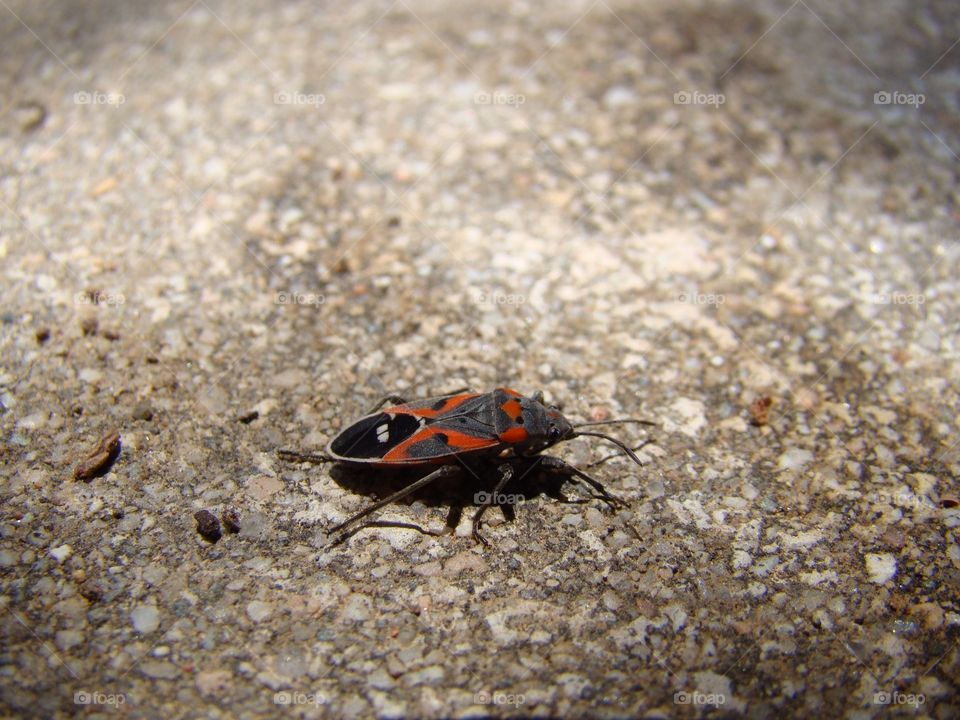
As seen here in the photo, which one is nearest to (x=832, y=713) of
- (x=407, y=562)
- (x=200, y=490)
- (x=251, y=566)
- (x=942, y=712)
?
(x=942, y=712)

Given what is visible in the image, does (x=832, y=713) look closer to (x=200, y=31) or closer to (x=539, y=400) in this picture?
(x=539, y=400)

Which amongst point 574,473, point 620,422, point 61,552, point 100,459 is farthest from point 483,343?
A: point 61,552

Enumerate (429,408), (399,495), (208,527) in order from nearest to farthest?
(208,527) → (399,495) → (429,408)

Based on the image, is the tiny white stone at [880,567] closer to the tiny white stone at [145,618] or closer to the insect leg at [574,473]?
the insect leg at [574,473]

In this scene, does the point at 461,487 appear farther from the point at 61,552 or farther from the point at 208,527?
the point at 61,552

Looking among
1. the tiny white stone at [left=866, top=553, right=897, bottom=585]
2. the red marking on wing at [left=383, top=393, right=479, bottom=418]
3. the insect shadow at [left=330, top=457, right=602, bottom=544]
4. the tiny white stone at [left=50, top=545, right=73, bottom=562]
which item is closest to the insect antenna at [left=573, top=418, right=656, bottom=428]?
the insect shadow at [left=330, top=457, right=602, bottom=544]

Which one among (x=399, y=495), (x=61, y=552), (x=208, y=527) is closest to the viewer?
(x=61, y=552)

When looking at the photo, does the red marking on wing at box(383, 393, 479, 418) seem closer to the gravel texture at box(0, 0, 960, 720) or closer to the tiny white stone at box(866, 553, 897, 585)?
the gravel texture at box(0, 0, 960, 720)
